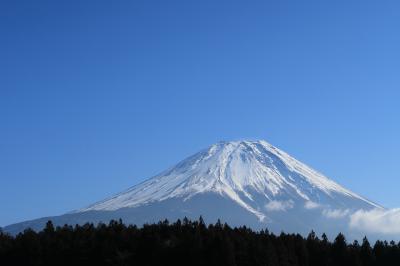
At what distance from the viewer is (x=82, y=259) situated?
8806 centimetres

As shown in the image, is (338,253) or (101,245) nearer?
(101,245)

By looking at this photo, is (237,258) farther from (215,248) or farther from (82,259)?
(82,259)

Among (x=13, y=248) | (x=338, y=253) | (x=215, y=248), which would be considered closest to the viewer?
(x=215, y=248)

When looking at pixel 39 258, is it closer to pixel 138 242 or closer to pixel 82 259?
pixel 82 259

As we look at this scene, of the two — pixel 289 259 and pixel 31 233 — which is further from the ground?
pixel 31 233

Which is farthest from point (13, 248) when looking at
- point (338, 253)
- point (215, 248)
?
A: point (338, 253)

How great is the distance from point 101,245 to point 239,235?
16002 mm

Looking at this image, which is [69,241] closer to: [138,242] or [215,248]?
[138,242]

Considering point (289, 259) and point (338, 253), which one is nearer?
point (289, 259)

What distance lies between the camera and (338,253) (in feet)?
323

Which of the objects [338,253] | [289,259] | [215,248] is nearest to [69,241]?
[215,248]

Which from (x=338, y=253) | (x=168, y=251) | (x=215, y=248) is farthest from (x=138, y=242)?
(x=338, y=253)

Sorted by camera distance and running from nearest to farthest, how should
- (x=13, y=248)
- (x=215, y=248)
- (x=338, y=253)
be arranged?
(x=215, y=248) → (x=13, y=248) → (x=338, y=253)

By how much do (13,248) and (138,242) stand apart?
559 inches
